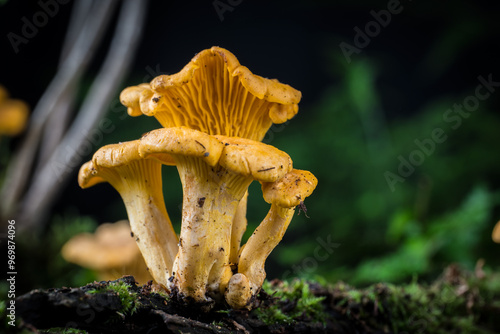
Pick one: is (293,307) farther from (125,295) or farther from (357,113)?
(357,113)

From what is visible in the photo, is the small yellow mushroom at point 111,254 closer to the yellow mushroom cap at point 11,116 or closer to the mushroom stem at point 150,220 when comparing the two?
the mushroom stem at point 150,220

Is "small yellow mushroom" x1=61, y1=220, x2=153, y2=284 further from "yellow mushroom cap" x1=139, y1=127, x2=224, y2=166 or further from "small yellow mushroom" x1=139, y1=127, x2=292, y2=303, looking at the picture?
"yellow mushroom cap" x1=139, y1=127, x2=224, y2=166

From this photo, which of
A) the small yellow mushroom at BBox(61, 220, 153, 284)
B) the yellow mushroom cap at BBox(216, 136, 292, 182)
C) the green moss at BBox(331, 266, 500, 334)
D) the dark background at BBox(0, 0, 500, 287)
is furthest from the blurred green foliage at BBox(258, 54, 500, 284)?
the yellow mushroom cap at BBox(216, 136, 292, 182)

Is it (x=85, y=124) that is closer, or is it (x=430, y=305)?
(x=430, y=305)

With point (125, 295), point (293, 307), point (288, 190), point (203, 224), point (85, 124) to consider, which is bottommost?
point (293, 307)

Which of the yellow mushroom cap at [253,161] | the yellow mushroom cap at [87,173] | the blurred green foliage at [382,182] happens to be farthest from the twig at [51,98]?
the yellow mushroom cap at [253,161]

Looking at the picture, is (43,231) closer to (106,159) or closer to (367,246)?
(367,246)

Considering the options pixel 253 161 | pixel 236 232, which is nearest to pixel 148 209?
pixel 236 232
